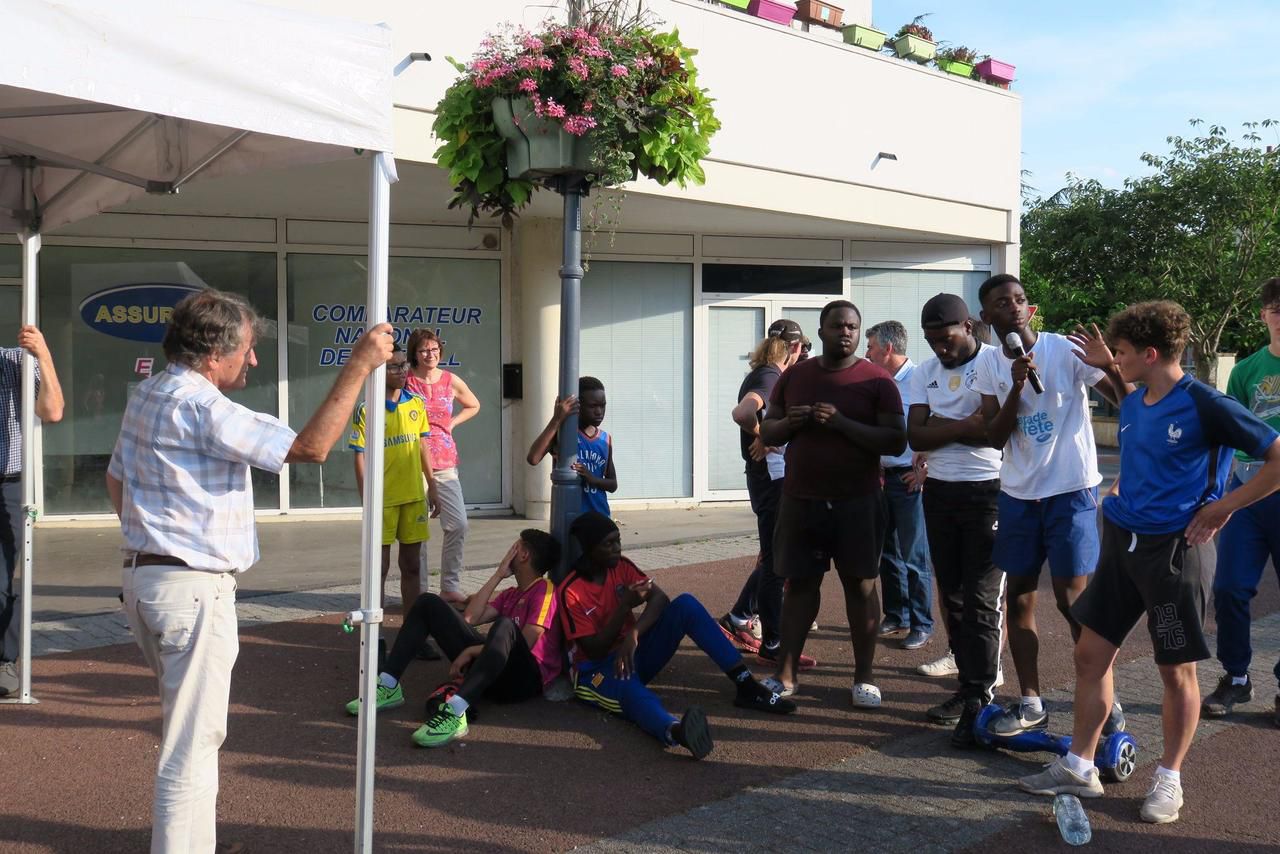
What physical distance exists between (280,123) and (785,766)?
3.20 m

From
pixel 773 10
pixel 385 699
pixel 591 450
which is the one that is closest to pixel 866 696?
pixel 591 450

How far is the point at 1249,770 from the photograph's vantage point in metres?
4.79

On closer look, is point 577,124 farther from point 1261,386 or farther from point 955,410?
point 1261,386

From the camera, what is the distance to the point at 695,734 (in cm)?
480

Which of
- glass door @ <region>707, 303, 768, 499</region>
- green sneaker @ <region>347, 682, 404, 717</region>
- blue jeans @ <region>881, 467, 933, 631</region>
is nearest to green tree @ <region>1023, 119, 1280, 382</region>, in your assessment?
glass door @ <region>707, 303, 768, 499</region>

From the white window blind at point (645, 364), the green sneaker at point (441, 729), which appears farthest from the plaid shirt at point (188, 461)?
the white window blind at point (645, 364)

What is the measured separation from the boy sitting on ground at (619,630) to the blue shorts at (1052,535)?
4.34 feet

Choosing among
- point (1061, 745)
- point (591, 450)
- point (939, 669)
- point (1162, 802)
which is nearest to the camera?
point (1162, 802)

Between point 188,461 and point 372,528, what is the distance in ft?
2.23

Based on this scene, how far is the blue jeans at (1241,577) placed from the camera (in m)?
5.66

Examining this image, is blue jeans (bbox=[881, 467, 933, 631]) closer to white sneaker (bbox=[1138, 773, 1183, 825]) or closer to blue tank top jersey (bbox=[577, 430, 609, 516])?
blue tank top jersey (bbox=[577, 430, 609, 516])

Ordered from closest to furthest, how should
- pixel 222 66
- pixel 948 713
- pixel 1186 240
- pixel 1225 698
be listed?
pixel 222 66, pixel 948 713, pixel 1225 698, pixel 1186 240

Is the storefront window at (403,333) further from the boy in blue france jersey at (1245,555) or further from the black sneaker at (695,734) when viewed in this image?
the boy in blue france jersey at (1245,555)

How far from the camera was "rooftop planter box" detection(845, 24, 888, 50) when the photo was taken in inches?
530
